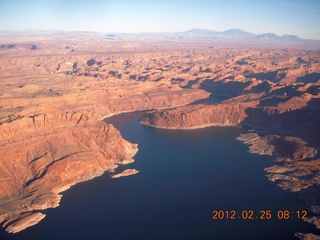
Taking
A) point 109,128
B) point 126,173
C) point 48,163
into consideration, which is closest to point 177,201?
point 126,173

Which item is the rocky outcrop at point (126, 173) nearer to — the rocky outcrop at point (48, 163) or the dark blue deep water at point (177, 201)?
the dark blue deep water at point (177, 201)

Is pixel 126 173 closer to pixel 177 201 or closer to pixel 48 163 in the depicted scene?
pixel 48 163

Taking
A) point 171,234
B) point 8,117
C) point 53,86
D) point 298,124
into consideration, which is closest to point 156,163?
point 171,234

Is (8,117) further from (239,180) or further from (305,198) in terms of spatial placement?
(305,198)

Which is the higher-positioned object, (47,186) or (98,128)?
(98,128)
